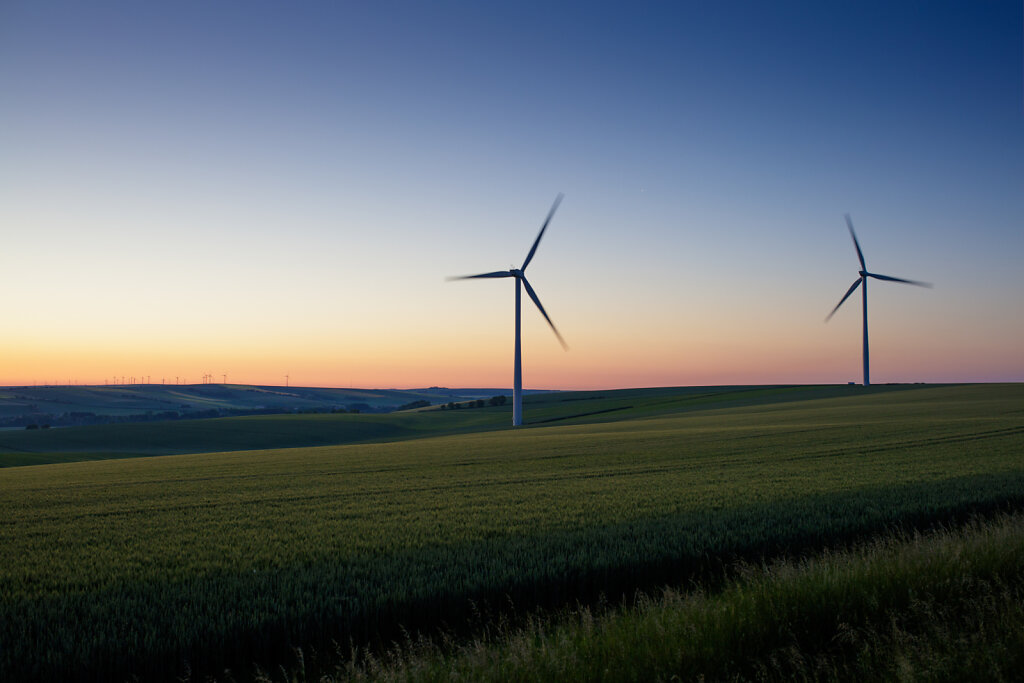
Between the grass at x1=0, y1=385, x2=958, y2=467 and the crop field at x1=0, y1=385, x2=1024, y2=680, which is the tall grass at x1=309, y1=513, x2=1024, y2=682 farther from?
the grass at x1=0, y1=385, x2=958, y2=467

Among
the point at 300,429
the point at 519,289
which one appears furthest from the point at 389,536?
the point at 300,429

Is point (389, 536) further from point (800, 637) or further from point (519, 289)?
point (519, 289)

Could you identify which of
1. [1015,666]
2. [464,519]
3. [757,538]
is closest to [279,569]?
[464,519]

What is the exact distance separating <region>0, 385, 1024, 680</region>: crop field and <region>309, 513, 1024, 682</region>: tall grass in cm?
95

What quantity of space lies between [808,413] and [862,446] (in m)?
29.7

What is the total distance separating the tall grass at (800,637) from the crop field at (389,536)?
95 centimetres

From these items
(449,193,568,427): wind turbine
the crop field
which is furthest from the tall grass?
(449,193,568,427): wind turbine

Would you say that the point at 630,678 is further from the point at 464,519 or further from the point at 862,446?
the point at 862,446

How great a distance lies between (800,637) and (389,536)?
311 inches

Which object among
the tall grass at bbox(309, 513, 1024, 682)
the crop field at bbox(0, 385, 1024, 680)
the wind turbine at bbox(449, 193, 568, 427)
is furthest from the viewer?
the wind turbine at bbox(449, 193, 568, 427)

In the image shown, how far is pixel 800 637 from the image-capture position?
270 inches

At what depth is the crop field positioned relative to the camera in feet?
24.9

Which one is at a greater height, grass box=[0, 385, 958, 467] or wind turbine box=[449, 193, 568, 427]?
wind turbine box=[449, 193, 568, 427]

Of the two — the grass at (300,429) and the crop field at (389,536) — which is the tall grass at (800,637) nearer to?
the crop field at (389,536)
